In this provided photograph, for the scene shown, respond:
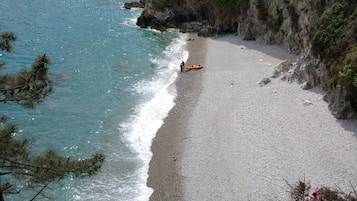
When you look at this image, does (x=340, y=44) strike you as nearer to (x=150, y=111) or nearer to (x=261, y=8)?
(x=150, y=111)

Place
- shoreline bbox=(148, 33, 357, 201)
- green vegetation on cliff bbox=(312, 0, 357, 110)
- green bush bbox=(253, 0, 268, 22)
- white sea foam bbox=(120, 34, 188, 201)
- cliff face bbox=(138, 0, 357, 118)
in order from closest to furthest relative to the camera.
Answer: shoreline bbox=(148, 33, 357, 201) < white sea foam bbox=(120, 34, 188, 201) < green vegetation on cliff bbox=(312, 0, 357, 110) < cliff face bbox=(138, 0, 357, 118) < green bush bbox=(253, 0, 268, 22)

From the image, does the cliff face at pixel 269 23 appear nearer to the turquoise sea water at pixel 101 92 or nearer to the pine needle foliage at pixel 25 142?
the turquoise sea water at pixel 101 92

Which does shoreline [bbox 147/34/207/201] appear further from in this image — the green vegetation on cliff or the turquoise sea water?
the green vegetation on cliff

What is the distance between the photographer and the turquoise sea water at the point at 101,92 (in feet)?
97.2

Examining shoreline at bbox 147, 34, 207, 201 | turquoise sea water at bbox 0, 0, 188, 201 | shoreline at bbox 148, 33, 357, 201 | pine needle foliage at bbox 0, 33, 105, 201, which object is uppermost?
pine needle foliage at bbox 0, 33, 105, 201

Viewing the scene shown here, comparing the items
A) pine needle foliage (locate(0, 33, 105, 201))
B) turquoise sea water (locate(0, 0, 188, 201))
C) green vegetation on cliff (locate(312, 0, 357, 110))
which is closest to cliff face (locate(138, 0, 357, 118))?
green vegetation on cliff (locate(312, 0, 357, 110))

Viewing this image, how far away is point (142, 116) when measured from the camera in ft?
126

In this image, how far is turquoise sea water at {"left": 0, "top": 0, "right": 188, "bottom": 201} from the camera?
2962 centimetres

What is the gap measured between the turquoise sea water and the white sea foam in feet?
0.21

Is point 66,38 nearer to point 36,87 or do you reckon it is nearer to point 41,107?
point 41,107

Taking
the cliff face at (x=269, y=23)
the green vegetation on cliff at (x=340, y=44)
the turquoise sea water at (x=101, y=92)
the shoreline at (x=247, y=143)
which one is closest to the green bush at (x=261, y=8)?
the cliff face at (x=269, y=23)

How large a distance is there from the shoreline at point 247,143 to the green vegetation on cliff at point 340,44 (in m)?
2.62

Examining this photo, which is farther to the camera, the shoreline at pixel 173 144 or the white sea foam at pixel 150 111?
the white sea foam at pixel 150 111

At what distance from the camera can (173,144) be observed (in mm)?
32688
